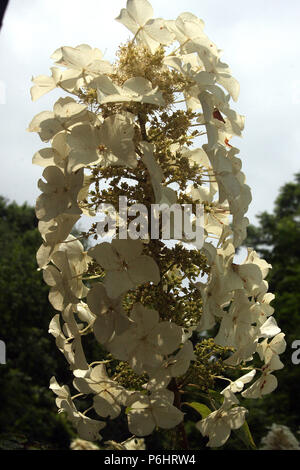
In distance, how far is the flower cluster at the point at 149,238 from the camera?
147 centimetres

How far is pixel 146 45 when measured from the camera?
5.69 feet

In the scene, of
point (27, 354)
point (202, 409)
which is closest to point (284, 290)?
point (27, 354)

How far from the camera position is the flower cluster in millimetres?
1471

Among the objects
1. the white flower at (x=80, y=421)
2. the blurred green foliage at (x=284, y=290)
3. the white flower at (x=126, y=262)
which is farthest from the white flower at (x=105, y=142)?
the blurred green foliage at (x=284, y=290)

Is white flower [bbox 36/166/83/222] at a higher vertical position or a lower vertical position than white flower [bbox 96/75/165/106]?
lower

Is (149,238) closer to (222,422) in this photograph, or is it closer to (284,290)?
(222,422)

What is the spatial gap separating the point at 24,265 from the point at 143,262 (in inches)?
783

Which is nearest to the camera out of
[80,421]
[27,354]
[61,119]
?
[61,119]

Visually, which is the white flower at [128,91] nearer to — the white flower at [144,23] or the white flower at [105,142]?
the white flower at [105,142]

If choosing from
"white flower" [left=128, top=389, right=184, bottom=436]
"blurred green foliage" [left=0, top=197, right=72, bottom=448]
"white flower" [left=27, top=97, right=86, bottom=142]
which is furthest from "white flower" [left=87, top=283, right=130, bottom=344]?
"blurred green foliage" [left=0, top=197, right=72, bottom=448]

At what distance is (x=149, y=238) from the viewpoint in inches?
62.1

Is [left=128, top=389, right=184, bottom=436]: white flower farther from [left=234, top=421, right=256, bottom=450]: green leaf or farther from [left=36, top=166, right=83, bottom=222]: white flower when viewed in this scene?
[left=36, top=166, right=83, bottom=222]: white flower

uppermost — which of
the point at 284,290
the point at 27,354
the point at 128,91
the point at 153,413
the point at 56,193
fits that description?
the point at 128,91
